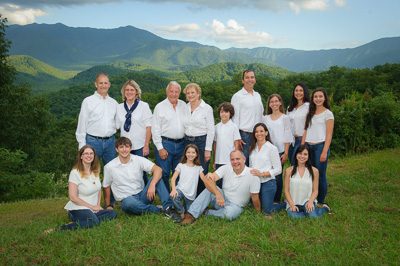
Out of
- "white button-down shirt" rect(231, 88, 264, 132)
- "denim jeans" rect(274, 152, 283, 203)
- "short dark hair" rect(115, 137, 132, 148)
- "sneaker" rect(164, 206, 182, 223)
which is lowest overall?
"sneaker" rect(164, 206, 182, 223)

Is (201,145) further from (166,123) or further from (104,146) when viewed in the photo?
(104,146)

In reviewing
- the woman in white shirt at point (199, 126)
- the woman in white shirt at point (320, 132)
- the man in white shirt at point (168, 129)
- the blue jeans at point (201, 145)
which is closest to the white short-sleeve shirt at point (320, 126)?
the woman in white shirt at point (320, 132)

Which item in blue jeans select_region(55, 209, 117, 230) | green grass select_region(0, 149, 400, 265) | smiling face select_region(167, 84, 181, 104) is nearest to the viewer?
green grass select_region(0, 149, 400, 265)

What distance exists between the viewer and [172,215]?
4473 millimetres

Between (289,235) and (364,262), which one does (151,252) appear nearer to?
(289,235)

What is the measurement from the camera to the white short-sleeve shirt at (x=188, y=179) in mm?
4680

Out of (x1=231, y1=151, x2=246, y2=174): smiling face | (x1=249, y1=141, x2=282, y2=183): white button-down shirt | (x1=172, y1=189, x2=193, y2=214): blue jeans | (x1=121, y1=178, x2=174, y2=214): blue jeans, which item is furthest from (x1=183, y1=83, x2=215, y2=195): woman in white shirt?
(x1=249, y1=141, x2=282, y2=183): white button-down shirt

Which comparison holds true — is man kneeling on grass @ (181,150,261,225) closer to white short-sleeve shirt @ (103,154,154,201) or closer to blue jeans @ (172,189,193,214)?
blue jeans @ (172,189,193,214)

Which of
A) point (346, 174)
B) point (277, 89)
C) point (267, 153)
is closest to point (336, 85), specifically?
point (277, 89)

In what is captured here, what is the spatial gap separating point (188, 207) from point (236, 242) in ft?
4.08

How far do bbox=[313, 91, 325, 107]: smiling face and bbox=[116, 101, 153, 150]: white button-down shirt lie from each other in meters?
2.80

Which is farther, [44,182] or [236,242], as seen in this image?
[44,182]

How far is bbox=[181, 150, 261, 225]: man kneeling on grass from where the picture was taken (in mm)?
4453

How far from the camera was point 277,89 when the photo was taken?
205 feet
